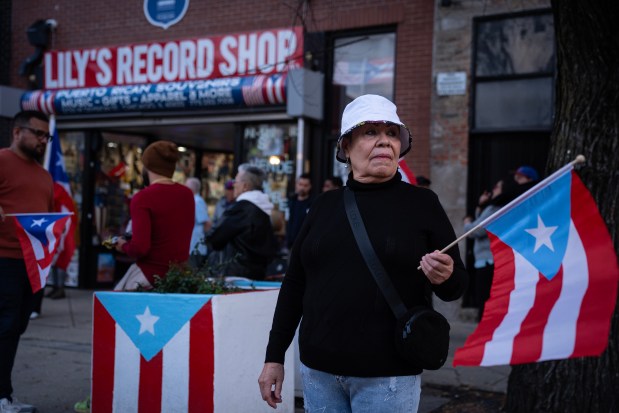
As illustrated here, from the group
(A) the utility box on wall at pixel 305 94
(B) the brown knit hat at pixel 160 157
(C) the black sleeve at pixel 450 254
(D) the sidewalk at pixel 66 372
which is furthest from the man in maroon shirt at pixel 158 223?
(A) the utility box on wall at pixel 305 94

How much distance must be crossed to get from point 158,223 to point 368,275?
8.48 feet

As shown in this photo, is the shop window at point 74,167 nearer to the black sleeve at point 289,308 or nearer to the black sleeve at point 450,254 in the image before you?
the black sleeve at point 289,308

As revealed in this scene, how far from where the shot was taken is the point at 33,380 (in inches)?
256

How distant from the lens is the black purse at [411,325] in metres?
2.63

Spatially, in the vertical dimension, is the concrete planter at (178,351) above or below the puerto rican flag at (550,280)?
below

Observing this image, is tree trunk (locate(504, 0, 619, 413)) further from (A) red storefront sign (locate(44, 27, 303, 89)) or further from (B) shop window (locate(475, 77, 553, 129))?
(A) red storefront sign (locate(44, 27, 303, 89))

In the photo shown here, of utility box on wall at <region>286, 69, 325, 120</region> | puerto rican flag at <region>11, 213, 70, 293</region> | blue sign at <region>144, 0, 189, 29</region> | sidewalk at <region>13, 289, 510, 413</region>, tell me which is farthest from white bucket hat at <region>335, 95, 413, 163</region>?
blue sign at <region>144, 0, 189, 29</region>

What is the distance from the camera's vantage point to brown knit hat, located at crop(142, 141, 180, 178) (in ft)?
16.8

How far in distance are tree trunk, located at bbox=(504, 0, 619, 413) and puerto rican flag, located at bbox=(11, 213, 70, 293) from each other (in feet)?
11.5

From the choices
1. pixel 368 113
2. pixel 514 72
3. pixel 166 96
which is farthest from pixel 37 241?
pixel 166 96

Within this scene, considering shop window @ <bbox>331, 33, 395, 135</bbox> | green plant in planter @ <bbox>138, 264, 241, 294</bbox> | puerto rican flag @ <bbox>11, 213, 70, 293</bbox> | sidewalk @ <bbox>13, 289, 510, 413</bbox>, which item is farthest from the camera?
shop window @ <bbox>331, 33, 395, 135</bbox>

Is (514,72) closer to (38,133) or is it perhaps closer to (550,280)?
(38,133)

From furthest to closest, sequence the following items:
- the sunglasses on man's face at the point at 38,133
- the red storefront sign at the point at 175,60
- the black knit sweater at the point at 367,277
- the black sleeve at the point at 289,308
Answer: the red storefront sign at the point at 175,60 < the sunglasses on man's face at the point at 38,133 < the black sleeve at the point at 289,308 < the black knit sweater at the point at 367,277

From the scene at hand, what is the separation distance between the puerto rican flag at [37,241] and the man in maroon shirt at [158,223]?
27.4 inches
